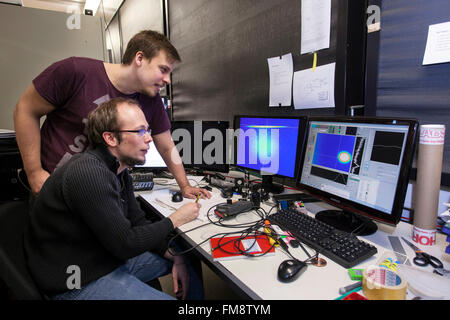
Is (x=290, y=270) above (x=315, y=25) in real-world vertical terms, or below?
below

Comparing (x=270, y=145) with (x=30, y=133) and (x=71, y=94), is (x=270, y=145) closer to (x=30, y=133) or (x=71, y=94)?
(x=71, y=94)

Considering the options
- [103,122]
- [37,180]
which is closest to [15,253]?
[103,122]

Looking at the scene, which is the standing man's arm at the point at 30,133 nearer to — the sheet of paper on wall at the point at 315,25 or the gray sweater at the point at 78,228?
the gray sweater at the point at 78,228

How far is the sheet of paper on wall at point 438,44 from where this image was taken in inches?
37.0

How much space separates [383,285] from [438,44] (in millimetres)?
888

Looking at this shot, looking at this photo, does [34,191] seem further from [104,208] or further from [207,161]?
[207,161]

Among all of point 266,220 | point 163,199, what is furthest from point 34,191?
point 266,220

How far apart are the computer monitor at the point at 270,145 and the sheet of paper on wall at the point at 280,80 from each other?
193 millimetres

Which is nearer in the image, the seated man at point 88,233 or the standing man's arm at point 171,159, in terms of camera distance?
the seated man at point 88,233

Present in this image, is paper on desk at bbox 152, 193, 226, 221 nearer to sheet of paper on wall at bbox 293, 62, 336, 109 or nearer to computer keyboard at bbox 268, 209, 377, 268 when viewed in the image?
computer keyboard at bbox 268, 209, 377, 268

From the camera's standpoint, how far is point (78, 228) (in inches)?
35.1

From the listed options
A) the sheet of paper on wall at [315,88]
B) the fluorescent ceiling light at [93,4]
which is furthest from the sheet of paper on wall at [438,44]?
the fluorescent ceiling light at [93,4]

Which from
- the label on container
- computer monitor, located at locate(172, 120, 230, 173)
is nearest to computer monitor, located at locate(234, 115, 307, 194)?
computer monitor, located at locate(172, 120, 230, 173)
